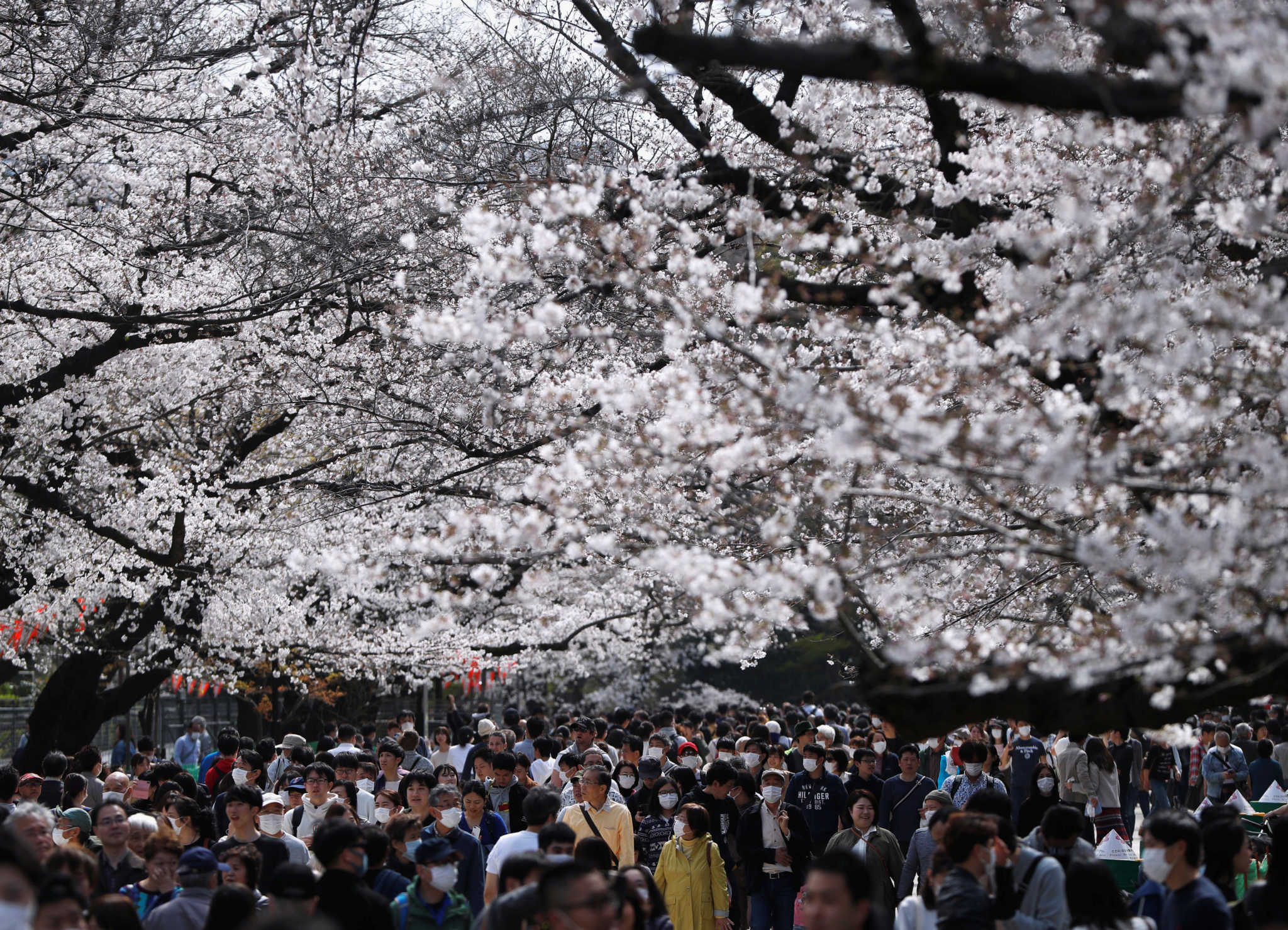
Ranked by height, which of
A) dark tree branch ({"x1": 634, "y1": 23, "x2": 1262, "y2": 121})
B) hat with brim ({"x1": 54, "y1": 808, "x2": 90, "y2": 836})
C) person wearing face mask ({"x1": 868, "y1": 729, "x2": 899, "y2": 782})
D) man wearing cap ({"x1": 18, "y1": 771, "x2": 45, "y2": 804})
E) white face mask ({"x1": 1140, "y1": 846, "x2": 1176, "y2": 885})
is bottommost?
white face mask ({"x1": 1140, "y1": 846, "x2": 1176, "y2": 885})

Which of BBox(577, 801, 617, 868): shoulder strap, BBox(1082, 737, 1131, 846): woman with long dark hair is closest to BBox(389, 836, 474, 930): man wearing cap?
BBox(577, 801, 617, 868): shoulder strap

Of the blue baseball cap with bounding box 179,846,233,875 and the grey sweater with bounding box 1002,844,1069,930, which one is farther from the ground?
the blue baseball cap with bounding box 179,846,233,875

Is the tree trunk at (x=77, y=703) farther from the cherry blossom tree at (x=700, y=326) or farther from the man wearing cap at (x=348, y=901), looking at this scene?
the man wearing cap at (x=348, y=901)

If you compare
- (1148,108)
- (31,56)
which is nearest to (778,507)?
(1148,108)

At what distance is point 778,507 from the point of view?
18.8 ft

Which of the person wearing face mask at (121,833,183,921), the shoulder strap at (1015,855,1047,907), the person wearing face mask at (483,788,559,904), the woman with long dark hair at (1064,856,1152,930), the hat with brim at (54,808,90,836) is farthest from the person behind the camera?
the hat with brim at (54,808,90,836)

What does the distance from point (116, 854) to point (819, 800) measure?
5.63 meters

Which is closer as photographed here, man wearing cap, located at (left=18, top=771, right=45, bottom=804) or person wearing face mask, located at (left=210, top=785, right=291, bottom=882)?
person wearing face mask, located at (left=210, top=785, right=291, bottom=882)

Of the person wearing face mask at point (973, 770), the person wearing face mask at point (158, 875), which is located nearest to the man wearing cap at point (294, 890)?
the person wearing face mask at point (158, 875)

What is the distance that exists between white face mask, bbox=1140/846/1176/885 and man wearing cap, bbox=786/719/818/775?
20.1 ft

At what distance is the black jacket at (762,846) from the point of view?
9.74 m

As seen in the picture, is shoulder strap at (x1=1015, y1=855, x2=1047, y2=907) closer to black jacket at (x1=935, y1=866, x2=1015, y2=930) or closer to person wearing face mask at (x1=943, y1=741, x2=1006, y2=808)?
black jacket at (x1=935, y1=866, x2=1015, y2=930)

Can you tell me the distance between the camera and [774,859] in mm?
9797

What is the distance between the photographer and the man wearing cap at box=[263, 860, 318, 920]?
17.8ft
